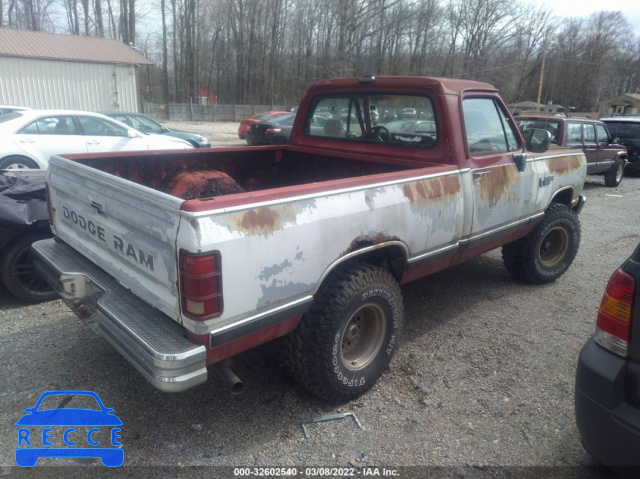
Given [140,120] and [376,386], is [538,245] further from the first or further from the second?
[140,120]

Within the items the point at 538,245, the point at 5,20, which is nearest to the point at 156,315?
the point at 538,245

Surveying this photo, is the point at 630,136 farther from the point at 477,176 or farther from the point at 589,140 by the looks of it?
the point at 477,176

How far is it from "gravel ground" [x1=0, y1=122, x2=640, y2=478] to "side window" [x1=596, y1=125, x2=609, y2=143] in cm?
918

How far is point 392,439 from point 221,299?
134cm

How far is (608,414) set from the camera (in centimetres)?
200

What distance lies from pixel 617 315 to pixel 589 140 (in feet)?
35.9

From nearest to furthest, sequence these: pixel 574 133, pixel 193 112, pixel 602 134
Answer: pixel 574 133
pixel 602 134
pixel 193 112

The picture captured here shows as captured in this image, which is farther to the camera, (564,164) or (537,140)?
(564,164)

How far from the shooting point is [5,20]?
35.8 m

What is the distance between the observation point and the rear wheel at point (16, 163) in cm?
798

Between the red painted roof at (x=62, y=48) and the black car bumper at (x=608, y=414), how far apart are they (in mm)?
21560

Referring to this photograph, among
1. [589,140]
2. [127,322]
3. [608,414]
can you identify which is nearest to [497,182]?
[608,414]

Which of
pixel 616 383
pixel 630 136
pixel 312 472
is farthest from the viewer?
pixel 630 136

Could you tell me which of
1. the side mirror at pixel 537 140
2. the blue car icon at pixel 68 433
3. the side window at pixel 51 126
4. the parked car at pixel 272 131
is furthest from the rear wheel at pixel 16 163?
the side mirror at pixel 537 140
